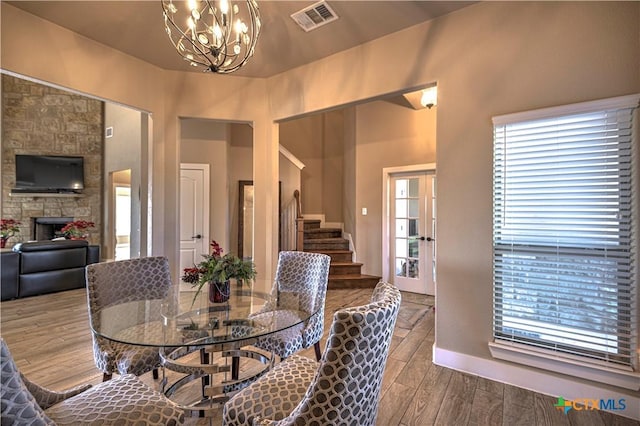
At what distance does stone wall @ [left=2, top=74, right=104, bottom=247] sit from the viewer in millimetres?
7602

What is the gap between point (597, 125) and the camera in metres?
2.04

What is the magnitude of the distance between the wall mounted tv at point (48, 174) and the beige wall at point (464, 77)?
622 centimetres

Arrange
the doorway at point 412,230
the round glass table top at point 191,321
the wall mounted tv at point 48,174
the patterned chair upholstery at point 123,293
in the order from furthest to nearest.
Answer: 1. the wall mounted tv at point 48,174
2. the doorway at point 412,230
3. the patterned chair upholstery at point 123,293
4. the round glass table top at point 191,321

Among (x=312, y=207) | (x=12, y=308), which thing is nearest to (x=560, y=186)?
(x=312, y=207)

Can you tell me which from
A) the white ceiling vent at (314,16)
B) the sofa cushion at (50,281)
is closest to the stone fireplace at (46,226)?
the sofa cushion at (50,281)

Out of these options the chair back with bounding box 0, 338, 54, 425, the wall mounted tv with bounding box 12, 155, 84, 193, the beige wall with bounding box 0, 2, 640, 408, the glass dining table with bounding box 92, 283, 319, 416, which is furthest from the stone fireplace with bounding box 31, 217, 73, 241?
the chair back with bounding box 0, 338, 54, 425

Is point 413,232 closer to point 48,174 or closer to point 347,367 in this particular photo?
point 347,367

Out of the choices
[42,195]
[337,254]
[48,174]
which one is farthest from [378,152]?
[42,195]

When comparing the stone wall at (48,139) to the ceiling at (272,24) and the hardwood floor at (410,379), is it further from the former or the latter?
the ceiling at (272,24)

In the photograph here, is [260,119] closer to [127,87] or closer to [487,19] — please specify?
[127,87]

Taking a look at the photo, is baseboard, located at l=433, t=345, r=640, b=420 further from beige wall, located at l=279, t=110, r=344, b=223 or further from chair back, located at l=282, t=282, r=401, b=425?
beige wall, located at l=279, t=110, r=344, b=223

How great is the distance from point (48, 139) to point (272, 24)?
27.4ft

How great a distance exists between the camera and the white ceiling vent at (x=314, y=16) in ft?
8.37

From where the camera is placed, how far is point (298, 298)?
2459 mm
